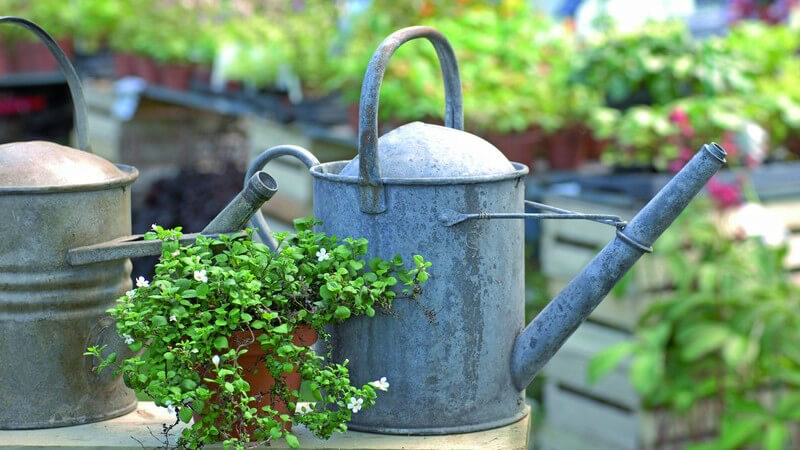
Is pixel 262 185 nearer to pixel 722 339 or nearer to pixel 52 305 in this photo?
pixel 52 305

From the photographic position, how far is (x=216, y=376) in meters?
1.39

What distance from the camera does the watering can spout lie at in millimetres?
1407

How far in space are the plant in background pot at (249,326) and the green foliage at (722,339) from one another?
6.43 feet

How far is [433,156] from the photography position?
147cm

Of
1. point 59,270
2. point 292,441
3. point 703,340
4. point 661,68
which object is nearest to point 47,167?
point 59,270

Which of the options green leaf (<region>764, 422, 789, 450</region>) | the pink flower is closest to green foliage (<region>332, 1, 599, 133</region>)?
the pink flower

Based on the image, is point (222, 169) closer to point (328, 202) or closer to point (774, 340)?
point (774, 340)

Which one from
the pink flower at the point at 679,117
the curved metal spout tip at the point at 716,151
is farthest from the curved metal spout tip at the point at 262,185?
the pink flower at the point at 679,117

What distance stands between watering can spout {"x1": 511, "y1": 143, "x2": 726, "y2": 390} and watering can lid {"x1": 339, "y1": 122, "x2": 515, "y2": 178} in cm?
18

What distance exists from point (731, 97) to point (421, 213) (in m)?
2.74

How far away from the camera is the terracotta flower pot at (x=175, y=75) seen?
19.7 feet

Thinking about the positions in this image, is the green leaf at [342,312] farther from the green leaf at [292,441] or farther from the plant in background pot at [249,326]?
the green leaf at [292,441]

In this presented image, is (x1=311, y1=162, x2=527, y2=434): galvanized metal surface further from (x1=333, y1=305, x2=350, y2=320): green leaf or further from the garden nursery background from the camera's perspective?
the garden nursery background

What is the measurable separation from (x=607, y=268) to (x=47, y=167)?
2.52ft
